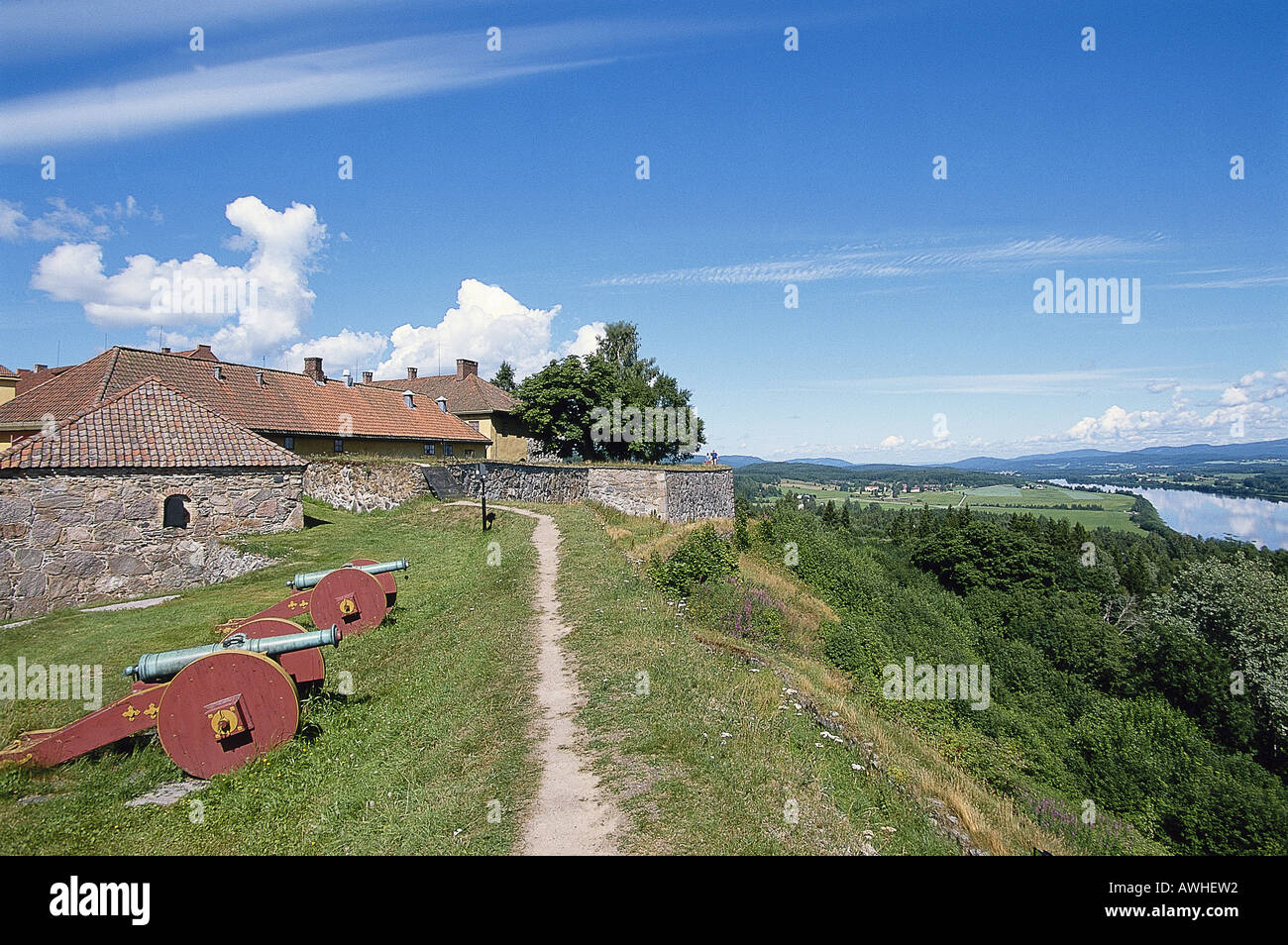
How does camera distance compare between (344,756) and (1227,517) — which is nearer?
(344,756)

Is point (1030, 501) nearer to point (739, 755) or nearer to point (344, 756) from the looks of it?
point (739, 755)

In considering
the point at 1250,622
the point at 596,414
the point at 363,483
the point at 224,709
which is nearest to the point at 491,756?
the point at 224,709

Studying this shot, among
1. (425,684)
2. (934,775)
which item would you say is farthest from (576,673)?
(934,775)

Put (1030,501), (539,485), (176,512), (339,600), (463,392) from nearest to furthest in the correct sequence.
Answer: (339,600) < (176,512) < (539,485) < (463,392) < (1030,501)

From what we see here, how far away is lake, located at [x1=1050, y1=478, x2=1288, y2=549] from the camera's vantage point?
81.7 m

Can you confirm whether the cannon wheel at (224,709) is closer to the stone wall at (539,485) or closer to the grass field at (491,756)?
the grass field at (491,756)

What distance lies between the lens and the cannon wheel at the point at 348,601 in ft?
35.9

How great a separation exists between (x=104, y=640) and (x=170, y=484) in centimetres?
729

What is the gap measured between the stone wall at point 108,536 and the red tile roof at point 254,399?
15.3 ft

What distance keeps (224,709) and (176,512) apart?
1334 cm

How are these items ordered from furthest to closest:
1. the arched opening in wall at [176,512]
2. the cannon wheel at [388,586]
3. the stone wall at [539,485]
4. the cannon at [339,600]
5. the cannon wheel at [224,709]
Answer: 1. the stone wall at [539,485]
2. the arched opening in wall at [176,512]
3. the cannon wheel at [388,586]
4. the cannon at [339,600]
5. the cannon wheel at [224,709]

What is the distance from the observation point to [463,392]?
160 feet

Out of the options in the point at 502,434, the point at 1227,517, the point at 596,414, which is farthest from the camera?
the point at 1227,517

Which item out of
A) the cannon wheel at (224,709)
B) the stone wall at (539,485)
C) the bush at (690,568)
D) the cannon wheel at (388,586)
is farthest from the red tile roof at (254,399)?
the cannon wheel at (224,709)
